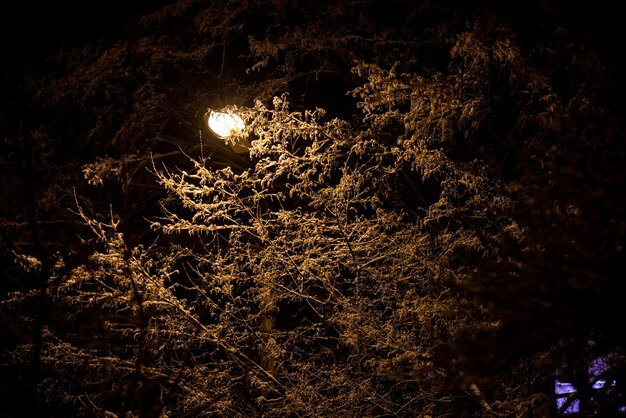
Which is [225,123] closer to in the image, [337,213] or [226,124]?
[226,124]

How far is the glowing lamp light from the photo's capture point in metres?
5.30

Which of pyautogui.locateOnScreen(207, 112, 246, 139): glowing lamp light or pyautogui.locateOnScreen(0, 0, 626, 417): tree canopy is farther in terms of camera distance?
pyautogui.locateOnScreen(207, 112, 246, 139): glowing lamp light

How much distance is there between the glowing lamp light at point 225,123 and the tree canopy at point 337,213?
0.10m

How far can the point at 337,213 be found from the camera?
18.1 feet

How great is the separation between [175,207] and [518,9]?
5.30m

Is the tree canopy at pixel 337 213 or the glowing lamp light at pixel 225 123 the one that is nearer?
the tree canopy at pixel 337 213

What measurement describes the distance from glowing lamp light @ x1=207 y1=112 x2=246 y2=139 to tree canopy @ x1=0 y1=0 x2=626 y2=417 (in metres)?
0.10

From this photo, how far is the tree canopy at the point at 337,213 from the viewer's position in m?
2.91

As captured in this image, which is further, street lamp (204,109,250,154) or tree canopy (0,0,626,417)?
street lamp (204,109,250,154)

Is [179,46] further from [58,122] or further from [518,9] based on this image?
[518,9]

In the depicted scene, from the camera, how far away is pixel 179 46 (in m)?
7.33

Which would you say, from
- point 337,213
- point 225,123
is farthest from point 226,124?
point 337,213

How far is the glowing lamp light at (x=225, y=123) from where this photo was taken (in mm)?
5297

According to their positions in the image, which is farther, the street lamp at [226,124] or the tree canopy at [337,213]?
the street lamp at [226,124]
